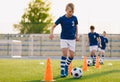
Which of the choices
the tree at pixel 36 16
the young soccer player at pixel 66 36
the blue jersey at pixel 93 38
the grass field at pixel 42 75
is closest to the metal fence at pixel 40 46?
the tree at pixel 36 16

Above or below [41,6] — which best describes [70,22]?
below

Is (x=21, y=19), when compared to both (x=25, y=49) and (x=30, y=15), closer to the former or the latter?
(x=30, y=15)

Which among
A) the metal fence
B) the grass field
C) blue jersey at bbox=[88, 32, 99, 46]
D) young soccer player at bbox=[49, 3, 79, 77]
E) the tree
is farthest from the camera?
the tree

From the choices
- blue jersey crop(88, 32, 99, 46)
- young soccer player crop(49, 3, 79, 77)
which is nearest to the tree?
blue jersey crop(88, 32, 99, 46)

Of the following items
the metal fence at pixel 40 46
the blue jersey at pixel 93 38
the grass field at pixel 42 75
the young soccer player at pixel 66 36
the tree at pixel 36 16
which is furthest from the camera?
the tree at pixel 36 16

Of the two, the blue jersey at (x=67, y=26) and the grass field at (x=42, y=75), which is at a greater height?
the blue jersey at (x=67, y=26)

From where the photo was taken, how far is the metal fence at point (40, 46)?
38750 mm

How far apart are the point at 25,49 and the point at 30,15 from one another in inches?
291

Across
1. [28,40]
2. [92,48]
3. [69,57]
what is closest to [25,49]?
[28,40]

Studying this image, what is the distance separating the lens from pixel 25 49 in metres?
40.0

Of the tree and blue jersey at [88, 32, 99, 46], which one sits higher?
the tree

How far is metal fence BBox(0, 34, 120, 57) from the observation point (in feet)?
127

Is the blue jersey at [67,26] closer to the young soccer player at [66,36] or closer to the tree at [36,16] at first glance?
the young soccer player at [66,36]

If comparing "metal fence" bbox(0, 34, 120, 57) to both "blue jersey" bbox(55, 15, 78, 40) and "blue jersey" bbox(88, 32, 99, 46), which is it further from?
"blue jersey" bbox(55, 15, 78, 40)
